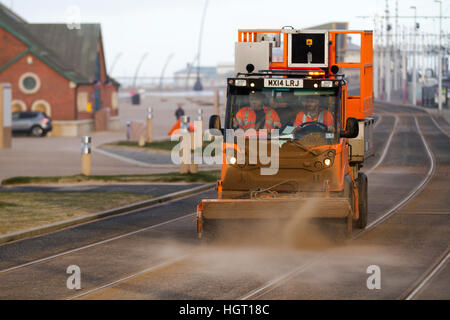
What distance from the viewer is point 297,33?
15680mm

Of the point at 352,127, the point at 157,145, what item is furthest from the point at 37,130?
the point at 352,127

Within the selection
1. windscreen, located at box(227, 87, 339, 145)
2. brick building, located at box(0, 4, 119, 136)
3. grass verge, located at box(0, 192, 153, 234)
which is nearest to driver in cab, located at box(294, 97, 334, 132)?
windscreen, located at box(227, 87, 339, 145)

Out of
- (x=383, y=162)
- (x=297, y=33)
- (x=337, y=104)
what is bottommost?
(x=383, y=162)

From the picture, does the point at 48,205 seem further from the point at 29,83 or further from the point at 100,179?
the point at 29,83

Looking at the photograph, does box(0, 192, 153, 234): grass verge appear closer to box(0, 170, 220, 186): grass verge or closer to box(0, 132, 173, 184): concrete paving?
box(0, 170, 220, 186): grass verge

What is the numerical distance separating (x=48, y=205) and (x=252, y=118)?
6.94m

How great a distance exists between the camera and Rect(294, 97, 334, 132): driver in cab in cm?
1421

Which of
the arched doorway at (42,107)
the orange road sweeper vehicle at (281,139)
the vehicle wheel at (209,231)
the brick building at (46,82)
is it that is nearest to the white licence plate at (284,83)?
the orange road sweeper vehicle at (281,139)

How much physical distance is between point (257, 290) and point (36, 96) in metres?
49.8

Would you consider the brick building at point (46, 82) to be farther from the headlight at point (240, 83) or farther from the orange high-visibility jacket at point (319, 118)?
the orange high-visibility jacket at point (319, 118)

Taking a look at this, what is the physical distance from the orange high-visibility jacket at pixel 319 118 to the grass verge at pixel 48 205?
540cm

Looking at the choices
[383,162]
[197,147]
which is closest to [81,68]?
[197,147]
